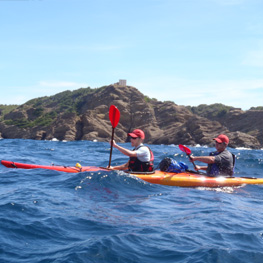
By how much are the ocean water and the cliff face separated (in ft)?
96.4

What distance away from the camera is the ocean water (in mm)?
3104

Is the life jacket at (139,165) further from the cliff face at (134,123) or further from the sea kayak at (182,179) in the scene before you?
the cliff face at (134,123)

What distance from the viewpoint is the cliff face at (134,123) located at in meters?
37.9

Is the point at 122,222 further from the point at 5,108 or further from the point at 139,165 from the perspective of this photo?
the point at 5,108

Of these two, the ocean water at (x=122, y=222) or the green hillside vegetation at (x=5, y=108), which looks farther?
the green hillside vegetation at (x=5, y=108)

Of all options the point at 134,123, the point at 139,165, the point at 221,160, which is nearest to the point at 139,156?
the point at 139,165

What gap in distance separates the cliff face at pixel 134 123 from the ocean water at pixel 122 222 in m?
29.4

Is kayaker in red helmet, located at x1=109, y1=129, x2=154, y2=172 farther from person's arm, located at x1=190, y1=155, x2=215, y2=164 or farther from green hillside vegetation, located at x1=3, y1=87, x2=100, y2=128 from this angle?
green hillside vegetation, located at x1=3, y1=87, x2=100, y2=128

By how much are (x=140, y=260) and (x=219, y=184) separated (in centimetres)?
460

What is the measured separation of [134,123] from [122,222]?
1551 inches

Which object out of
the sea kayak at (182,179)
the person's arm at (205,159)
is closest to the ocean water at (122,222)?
the sea kayak at (182,179)

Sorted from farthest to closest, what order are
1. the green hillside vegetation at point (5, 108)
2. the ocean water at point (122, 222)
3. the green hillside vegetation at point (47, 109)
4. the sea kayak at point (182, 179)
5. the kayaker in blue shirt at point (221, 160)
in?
the green hillside vegetation at point (5, 108)
the green hillside vegetation at point (47, 109)
the kayaker in blue shirt at point (221, 160)
the sea kayak at point (182, 179)
the ocean water at point (122, 222)

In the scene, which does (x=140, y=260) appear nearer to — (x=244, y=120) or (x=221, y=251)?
(x=221, y=251)

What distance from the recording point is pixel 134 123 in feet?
142
